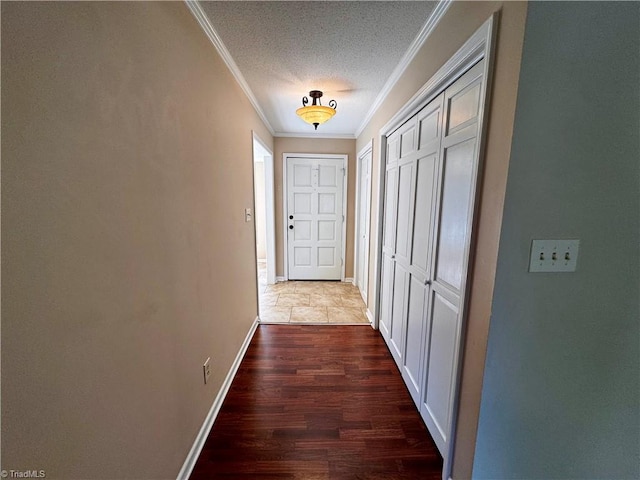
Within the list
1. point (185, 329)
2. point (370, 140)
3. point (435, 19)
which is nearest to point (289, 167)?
point (370, 140)

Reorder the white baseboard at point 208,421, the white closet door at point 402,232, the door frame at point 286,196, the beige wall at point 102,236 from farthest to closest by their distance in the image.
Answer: the door frame at point 286,196
the white closet door at point 402,232
the white baseboard at point 208,421
the beige wall at point 102,236

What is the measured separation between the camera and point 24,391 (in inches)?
21.1

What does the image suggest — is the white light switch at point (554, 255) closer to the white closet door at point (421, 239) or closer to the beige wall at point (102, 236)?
the white closet door at point (421, 239)

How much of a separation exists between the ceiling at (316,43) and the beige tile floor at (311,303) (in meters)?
2.34

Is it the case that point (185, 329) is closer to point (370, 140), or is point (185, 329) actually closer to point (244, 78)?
point (244, 78)

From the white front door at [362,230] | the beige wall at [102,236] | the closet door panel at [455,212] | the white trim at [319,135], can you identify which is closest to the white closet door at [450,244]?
the closet door panel at [455,212]

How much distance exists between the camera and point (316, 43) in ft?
5.11

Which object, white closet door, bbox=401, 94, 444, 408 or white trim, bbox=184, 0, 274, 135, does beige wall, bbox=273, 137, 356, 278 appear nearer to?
white trim, bbox=184, 0, 274, 135

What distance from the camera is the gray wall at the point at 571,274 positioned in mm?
750

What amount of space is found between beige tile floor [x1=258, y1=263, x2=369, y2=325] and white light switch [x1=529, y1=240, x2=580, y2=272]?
6.90 feet

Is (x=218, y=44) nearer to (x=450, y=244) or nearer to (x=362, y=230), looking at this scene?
(x=450, y=244)

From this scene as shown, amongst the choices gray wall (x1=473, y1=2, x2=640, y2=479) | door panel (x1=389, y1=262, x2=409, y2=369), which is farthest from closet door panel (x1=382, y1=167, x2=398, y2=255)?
gray wall (x1=473, y1=2, x2=640, y2=479)

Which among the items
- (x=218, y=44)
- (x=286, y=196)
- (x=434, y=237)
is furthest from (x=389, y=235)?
(x=286, y=196)

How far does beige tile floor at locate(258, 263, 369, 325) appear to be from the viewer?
285 cm
